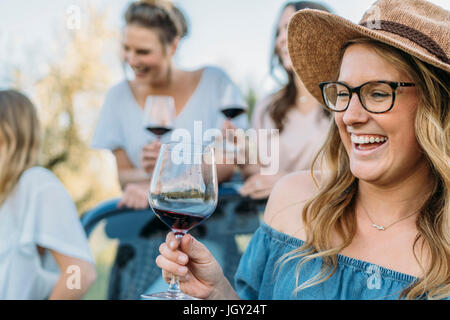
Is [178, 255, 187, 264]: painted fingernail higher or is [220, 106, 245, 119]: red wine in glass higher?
[220, 106, 245, 119]: red wine in glass

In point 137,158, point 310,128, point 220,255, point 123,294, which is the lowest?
point 123,294

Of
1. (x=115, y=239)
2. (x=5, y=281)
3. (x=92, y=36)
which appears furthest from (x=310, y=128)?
(x=92, y=36)

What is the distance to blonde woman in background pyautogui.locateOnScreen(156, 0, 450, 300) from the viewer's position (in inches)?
55.5

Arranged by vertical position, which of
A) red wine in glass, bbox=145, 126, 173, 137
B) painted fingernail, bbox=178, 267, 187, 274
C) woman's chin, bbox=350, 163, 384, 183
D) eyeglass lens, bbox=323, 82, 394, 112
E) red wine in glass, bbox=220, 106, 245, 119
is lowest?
painted fingernail, bbox=178, 267, 187, 274

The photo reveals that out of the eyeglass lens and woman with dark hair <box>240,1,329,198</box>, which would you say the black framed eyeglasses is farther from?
woman with dark hair <box>240,1,329,198</box>

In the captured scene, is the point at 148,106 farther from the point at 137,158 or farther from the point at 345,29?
the point at 345,29

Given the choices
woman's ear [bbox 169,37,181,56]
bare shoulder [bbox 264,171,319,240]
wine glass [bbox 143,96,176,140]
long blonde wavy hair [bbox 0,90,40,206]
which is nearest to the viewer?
bare shoulder [bbox 264,171,319,240]

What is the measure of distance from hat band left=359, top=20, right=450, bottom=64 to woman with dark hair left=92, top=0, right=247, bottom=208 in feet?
5.11

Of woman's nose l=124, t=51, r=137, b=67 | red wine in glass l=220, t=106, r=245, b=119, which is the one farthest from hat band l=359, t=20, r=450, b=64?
woman's nose l=124, t=51, r=137, b=67

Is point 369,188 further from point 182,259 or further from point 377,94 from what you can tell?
point 182,259

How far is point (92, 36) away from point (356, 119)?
8.23 metres

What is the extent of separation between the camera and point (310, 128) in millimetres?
2891

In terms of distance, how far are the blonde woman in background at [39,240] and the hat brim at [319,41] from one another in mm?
1281

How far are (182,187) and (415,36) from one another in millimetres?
727
